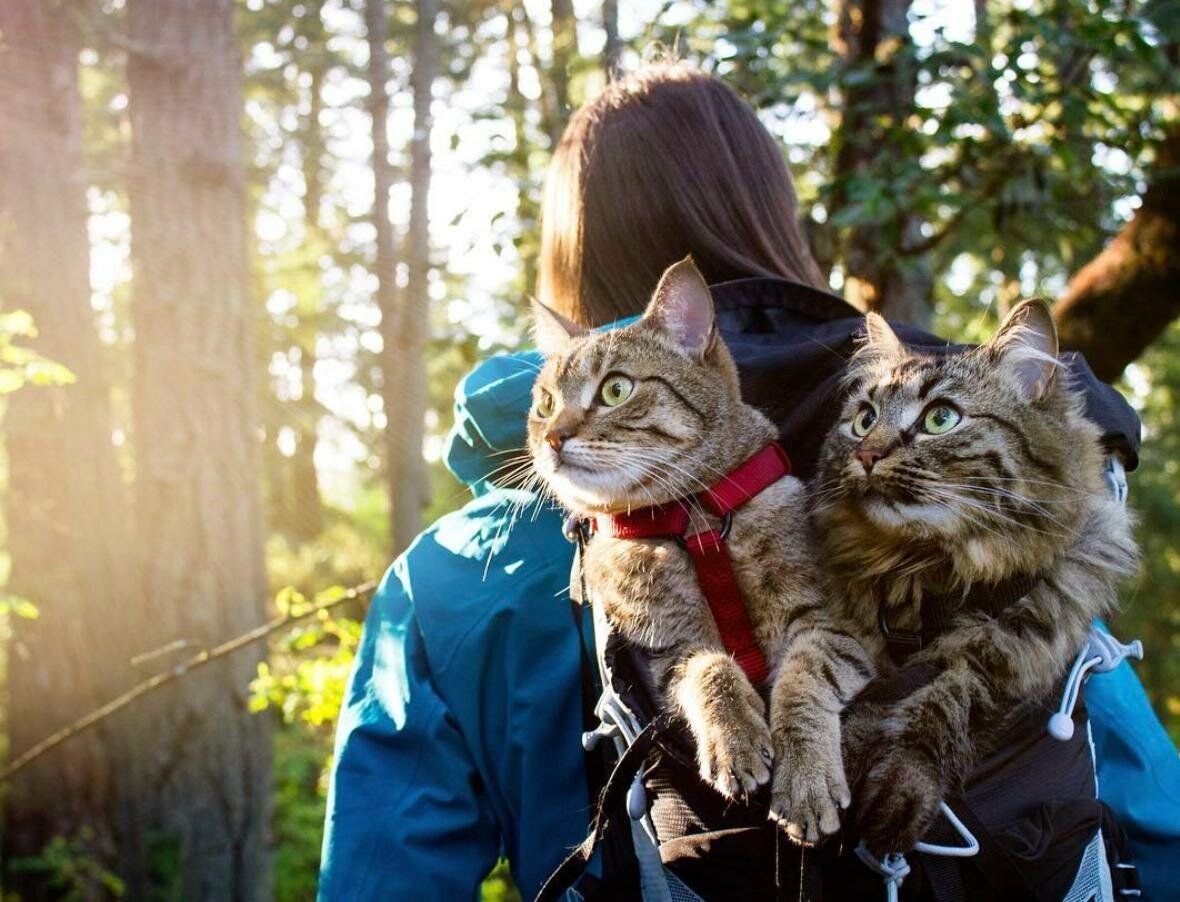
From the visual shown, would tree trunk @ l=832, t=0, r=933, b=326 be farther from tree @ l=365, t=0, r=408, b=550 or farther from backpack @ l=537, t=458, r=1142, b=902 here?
tree @ l=365, t=0, r=408, b=550

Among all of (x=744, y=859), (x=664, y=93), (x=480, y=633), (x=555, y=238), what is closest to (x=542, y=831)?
(x=480, y=633)

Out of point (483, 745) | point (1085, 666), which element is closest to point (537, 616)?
point (483, 745)

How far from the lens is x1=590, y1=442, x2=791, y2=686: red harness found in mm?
1945

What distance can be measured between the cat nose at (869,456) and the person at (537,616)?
0.30 meters

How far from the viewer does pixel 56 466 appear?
629 centimetres

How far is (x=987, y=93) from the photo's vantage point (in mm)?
4020

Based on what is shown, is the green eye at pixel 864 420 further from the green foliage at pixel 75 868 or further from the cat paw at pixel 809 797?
the green foliage at pixel 75 868

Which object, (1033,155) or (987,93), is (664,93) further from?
(1033,155)

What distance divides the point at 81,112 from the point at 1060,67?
19.6ft

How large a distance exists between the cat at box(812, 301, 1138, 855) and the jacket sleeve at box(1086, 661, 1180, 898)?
0.32m

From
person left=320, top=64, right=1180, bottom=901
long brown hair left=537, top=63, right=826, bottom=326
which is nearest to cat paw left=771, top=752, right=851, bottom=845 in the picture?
person left=320, top=64, right=1180, bottom=901

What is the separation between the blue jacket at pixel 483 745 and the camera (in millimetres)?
2068

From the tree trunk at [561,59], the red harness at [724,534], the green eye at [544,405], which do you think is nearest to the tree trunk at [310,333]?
the tree trunk at [561,59]

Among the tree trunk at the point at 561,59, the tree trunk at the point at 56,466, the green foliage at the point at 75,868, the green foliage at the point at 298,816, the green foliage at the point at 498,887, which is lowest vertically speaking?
the green foliage at the point at 298,816
